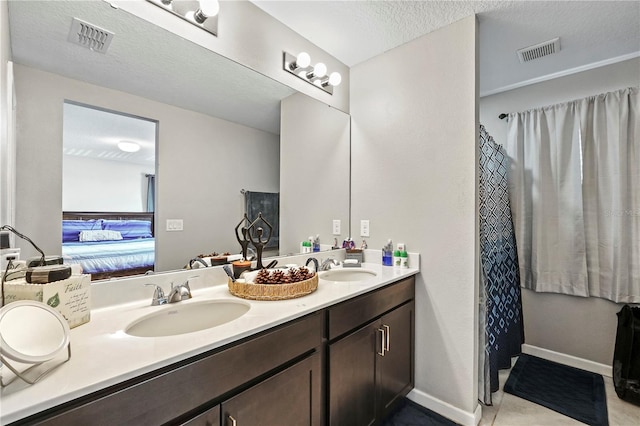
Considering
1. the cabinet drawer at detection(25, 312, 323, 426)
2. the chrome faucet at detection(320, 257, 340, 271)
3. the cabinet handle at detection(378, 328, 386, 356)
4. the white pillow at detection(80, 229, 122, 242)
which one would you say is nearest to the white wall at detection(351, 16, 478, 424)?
the chrome faucet at detection(320, 257, 340, 271)

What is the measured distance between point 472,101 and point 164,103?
1.68 m

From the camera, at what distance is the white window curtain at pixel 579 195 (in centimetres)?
210

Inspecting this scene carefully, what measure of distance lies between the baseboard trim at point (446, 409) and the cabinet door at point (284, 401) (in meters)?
1.00

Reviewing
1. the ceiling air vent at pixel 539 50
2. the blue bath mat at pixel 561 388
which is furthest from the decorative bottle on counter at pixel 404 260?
the ceiling air vent at pixel 539 50

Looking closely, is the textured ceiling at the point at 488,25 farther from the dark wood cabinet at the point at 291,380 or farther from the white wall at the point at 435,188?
the dark wood cabinet at the point at 291,380

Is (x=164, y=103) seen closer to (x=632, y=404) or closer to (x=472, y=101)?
(x=472, y=101)

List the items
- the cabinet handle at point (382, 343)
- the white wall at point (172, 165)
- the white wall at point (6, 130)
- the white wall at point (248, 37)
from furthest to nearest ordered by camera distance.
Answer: the cabinet handle at point (382, 343)
the white wall at point (248, 37)
the white wall at point (172, 165)
the white wall at point (6, 130)

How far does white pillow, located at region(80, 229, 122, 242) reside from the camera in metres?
1.09

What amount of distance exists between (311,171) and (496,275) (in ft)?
5.20

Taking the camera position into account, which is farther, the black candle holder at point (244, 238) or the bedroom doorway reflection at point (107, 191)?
the black candle holder at point (244, 238)

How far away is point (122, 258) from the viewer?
1.19m

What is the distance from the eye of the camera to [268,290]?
Answer: 4.09ft

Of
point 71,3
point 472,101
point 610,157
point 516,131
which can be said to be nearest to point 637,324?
point 610,157

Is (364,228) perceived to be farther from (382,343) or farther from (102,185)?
(102,185)
